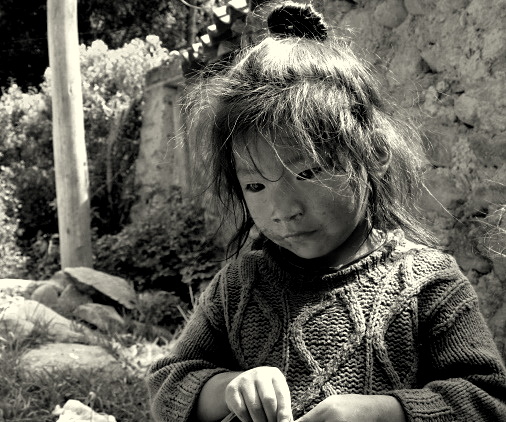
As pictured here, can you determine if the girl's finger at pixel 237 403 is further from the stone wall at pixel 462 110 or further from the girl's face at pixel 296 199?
the stone wall at pixel 462 110

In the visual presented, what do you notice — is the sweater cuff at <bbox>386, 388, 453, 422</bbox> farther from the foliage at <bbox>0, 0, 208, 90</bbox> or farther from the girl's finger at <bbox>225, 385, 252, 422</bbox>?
the foliage at <bbox>0, 0, 208, 90</bbox>

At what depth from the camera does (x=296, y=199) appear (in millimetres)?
1440

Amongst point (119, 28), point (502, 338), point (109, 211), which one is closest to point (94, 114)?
point (109, 211)

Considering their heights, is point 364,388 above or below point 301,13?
below

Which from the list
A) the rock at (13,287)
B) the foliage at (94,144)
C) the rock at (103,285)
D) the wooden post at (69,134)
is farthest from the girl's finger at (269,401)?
the foliage at (94,144)

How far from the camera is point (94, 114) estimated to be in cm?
986

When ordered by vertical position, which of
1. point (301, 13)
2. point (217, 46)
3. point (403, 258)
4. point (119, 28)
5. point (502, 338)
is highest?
point (119, 28)

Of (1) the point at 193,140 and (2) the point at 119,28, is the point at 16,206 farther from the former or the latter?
(1) the point at 193,140

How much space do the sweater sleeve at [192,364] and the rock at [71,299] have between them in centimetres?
483

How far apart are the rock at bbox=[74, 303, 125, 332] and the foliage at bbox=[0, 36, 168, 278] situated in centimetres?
322

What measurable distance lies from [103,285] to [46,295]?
0.51 m

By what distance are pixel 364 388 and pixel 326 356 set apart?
90 millimetres

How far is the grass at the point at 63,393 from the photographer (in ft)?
12.2

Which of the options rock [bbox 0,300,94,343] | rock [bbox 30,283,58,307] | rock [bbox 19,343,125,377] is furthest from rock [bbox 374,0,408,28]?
rock [bbox 30,283,58,307]
